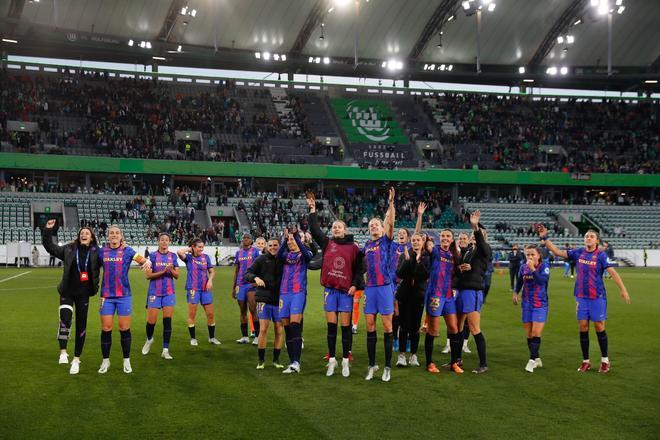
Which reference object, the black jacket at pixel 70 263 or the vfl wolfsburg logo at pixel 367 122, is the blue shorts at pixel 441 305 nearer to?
the black jacket at pixel 70 263

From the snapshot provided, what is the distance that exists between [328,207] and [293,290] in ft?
139

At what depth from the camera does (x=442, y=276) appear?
10.5 m

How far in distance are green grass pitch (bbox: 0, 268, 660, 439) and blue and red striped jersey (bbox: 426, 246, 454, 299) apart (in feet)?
4.15

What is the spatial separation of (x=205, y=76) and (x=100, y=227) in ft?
68.5

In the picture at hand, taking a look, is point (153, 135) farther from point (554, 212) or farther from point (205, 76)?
point (554, 212)

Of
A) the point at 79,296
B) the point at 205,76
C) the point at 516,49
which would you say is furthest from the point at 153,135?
the point at 79,296

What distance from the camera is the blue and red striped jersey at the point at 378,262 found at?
9672 millimetres

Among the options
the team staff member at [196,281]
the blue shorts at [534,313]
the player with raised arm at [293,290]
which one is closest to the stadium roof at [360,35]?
the team staff member at [196,281]

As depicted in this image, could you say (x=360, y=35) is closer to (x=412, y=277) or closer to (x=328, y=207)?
(x=328, y=207)

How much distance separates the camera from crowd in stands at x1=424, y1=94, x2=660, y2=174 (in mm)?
59562

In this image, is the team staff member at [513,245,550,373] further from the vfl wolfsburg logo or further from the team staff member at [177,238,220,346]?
the vfl wolfsburg logo

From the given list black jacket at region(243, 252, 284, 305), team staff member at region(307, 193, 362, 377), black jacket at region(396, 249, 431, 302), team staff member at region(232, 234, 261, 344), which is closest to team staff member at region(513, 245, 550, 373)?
black jacket at region(396, 249, 431, 302)

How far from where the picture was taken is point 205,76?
197 feet

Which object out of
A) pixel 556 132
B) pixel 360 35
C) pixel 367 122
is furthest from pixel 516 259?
pixel 556 132
